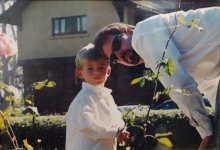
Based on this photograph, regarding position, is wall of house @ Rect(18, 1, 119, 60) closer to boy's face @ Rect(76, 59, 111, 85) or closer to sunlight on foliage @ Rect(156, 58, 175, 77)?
boy's face @ Rect(76, 59, 111, 85)

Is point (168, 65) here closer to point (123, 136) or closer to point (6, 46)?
point (123, 136)

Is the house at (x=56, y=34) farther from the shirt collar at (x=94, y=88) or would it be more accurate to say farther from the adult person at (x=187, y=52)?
the adult person at (x=187, y=52)

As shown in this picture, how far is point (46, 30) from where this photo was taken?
59.1ft

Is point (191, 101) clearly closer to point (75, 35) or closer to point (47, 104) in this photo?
point (47, 104)

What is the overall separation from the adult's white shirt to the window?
1463 cm

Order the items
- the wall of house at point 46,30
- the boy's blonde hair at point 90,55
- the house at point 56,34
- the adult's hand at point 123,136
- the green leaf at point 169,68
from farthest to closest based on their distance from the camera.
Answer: the wall of house at point 46,30 < the house at point 56,34 < the boy's blonde hair at point 90,55 < the adult's hand at point 123,136 < the green leaf at point 169,68

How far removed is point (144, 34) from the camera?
7.04 feet

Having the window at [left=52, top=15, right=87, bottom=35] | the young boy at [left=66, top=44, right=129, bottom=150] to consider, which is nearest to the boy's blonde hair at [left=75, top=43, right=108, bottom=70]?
the young boy at [left=66, top=44, right=129, bottom=150]

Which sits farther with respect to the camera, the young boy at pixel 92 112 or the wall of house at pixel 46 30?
the wall of house at pixel 46 30

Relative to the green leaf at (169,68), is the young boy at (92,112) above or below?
below

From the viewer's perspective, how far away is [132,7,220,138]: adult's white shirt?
78.3 inches

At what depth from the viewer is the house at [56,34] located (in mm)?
15695

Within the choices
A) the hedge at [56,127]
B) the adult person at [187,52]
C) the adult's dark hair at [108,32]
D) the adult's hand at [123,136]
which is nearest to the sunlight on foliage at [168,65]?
the adult person at [187,52]

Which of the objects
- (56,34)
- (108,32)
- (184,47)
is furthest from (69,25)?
(184,47)
